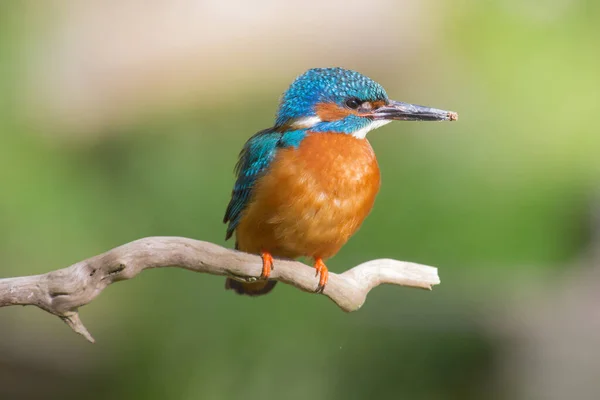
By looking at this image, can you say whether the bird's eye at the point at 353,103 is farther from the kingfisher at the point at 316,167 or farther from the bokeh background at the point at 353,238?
the bokeh background at the point at 353,238

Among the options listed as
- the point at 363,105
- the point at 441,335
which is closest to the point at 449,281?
the point at 441,335

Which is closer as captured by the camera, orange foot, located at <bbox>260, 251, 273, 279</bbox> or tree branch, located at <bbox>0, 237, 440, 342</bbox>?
tree branch, located at <bbox>0, 237, 440, 342</bbox>

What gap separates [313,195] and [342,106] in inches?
10.8

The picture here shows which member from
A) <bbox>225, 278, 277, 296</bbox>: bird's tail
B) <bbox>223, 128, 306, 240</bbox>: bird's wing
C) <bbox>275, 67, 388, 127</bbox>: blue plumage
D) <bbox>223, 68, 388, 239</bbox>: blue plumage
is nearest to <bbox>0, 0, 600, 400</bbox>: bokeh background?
<bbox>225, 278, 277, 296</bbox>: bird's tail

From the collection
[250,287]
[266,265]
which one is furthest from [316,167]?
[250,287]

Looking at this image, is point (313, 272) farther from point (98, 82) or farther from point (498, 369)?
point (98, 82)

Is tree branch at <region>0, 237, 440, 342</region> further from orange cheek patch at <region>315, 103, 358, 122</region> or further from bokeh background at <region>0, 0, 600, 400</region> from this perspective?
bokeh background at <region>0, 0, 600, 400</region>

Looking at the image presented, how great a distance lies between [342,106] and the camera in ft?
7.59

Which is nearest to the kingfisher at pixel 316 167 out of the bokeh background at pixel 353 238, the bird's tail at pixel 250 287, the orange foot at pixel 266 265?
the orange foot at pixel 266 265

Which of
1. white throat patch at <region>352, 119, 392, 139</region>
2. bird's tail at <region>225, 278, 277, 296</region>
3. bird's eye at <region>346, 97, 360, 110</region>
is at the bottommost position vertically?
bird's tail at <region>225, 278, 277, 296</region>

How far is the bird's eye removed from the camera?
2296 mm

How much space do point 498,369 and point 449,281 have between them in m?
0.66

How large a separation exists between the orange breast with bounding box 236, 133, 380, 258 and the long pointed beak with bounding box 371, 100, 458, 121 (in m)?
0.11

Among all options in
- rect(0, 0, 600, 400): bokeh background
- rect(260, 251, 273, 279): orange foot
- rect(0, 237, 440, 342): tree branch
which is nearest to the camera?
rect(0, 237, 440, 342): tree branch
